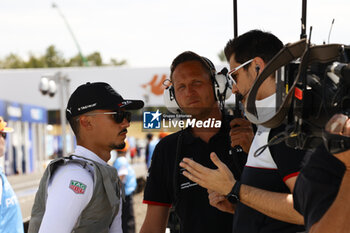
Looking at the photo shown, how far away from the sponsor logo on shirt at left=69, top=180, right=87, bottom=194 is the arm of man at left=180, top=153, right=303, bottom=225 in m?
0.45

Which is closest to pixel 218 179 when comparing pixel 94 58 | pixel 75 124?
pixel 75 124

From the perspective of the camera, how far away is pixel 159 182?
269 centimetres

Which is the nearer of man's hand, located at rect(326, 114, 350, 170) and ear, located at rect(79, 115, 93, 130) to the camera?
man's hand, located at rect(326, 114, 350, 170)

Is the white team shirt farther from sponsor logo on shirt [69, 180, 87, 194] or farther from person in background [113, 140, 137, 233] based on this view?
person in background [113, 140, 137, 233]

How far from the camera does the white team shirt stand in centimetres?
194

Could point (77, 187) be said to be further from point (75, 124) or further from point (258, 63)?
point (258, 63)

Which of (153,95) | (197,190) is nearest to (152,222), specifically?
(197,190)

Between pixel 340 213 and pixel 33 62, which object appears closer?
pixel 340 213

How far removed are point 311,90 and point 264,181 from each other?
2.20 ft

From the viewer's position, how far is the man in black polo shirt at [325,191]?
4.13 feet

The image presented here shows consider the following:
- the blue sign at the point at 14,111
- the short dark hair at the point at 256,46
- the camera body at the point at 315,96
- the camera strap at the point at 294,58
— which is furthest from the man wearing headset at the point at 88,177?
the blue sign at the point at 14,111

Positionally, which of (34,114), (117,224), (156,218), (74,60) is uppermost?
(74,60)

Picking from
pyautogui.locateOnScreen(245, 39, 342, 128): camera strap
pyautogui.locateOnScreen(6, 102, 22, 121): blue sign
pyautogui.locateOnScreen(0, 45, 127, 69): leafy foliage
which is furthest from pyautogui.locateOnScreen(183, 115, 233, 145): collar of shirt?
pyautogui.locateOnScreen(0, 45, 127, 69): leafy foliage

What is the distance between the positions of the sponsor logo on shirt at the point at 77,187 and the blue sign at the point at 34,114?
1974 cm
